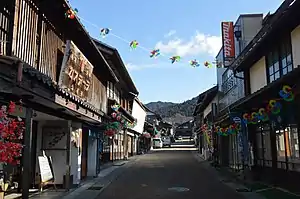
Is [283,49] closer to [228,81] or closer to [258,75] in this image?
[258,75]

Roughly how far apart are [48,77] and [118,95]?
19.4m

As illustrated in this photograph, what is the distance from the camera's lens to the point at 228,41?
2011 cm

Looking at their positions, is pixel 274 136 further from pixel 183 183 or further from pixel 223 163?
pixel 223 163

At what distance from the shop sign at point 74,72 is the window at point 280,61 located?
750 centimetres

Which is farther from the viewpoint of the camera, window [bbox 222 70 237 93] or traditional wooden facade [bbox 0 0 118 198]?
window [bbox 222 70 237 93]

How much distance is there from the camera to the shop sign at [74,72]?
1046 centimetres

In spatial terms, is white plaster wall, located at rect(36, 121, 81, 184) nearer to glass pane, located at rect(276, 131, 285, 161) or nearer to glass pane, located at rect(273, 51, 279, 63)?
glass pane, located at rect(276, 131, 285, 161)

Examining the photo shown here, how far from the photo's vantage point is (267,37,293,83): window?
40.8ft

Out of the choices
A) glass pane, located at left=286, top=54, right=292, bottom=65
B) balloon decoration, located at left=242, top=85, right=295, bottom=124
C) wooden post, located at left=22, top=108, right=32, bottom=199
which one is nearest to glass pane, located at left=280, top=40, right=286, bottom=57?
glass pane, located at left=286, top=54, right=292, bottom=65

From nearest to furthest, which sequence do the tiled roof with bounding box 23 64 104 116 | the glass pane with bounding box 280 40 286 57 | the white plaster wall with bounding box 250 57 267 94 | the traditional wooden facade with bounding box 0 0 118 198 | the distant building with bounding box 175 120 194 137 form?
the tiled roof with bounding box 23 64 104 116 < the traditional wooden facade with bounding box 0 0 118 198 < the glass pane with bounding box 280 40 286 57 < the white plaster wall with bounding box 250 57 267 94 < the distant building with bounding box 175 120 194 137

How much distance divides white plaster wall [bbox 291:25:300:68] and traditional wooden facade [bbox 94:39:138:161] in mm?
11582

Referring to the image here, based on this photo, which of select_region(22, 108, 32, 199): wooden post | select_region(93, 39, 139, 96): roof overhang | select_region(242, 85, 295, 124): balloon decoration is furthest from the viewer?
select_region(93, 39, 139, 96): roof overhang

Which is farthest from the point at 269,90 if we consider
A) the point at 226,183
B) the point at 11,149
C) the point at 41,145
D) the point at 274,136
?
the point at 41,145

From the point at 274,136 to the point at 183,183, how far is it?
15.6 feet
